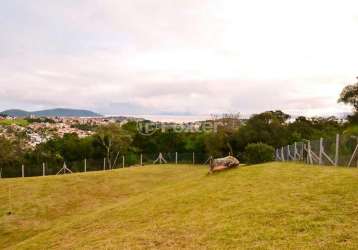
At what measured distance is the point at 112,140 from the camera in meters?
50.4

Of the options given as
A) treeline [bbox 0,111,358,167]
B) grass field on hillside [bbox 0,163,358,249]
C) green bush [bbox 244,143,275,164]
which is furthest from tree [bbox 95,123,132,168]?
grass field on hillside [bbox 0,163,358,249]

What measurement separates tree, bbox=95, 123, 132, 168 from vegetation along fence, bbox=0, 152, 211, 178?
946mm

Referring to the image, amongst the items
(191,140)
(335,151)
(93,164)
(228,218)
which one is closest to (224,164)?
(335,151)

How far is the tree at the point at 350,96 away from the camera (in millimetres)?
42650

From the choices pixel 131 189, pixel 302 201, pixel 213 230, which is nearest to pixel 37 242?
pixel 213 230

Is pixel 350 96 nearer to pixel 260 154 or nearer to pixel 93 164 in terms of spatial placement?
pixel 260 154

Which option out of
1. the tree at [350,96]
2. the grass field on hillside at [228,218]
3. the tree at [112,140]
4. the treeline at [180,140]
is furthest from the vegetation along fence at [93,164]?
the grass field on hillside at [228,218]

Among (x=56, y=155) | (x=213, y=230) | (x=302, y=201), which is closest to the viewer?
(x=213, y=230)

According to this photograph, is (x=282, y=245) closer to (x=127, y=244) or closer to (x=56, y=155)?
(x=127, y=244)

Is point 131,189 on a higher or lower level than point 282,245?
lower

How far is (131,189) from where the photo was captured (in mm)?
24938

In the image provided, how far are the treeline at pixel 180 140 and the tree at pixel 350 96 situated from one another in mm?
2098

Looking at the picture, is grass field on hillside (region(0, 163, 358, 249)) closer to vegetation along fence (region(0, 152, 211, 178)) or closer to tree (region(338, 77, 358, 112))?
vegetation along fence (region(0, 152, 211, 178))

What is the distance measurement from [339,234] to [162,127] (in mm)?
53081
